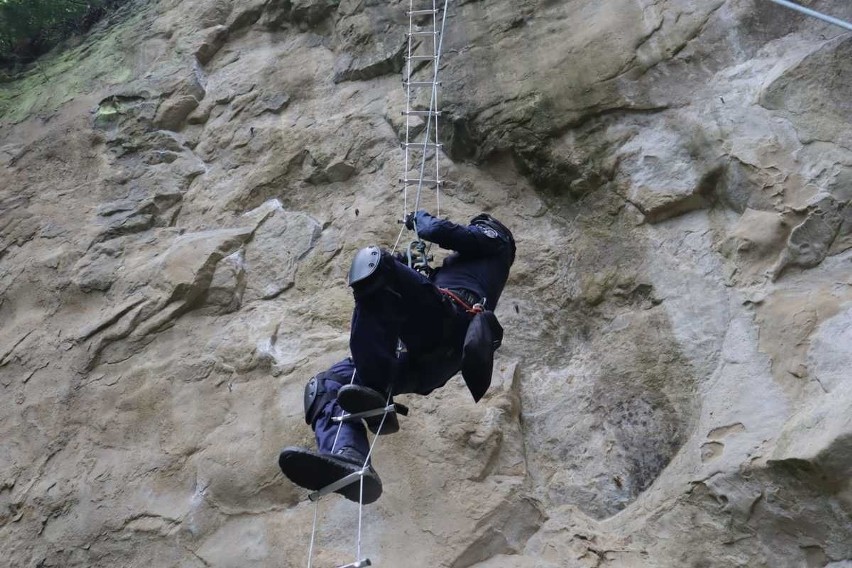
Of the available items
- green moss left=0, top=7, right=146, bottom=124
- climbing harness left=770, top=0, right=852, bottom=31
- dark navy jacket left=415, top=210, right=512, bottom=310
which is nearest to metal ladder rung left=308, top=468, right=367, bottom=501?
dark navy jacket left=415, top=210, right=512, bottom=310

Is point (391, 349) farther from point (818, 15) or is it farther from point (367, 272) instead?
point (818, 15)

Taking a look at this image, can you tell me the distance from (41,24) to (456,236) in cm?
799

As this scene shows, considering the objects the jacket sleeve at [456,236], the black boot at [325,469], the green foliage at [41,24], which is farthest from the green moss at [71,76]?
the black boot at [325,469]

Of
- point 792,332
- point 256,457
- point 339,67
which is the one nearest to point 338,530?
point 256,457

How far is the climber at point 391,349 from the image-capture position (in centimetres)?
370

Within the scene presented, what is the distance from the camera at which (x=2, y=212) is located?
7.74m

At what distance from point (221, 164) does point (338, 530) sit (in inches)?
157

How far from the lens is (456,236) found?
14.6 feet

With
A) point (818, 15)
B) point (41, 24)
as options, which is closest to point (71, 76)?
point (41, 24)

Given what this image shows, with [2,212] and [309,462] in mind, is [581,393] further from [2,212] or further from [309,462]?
[2,212]

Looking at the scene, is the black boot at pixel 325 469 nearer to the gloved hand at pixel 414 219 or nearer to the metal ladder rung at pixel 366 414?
the metal ladder rung at pixel 366 414

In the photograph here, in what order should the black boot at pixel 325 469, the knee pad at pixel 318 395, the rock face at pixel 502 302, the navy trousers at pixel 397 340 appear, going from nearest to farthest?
the black boot at pixel 325 469, the navy trousers at pixel 397 340, the knee pad at pixel 318 395, the rock face at pixel 502 302

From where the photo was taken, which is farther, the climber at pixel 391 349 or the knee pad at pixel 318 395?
the knee pad at pixel 318 395

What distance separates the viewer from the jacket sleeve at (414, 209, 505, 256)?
441 cm
